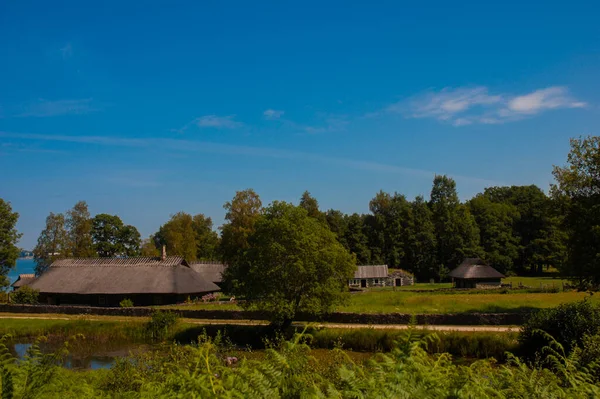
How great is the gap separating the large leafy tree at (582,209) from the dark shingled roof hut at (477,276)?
28229 millimetres

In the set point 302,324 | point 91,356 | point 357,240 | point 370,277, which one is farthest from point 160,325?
point 357,240

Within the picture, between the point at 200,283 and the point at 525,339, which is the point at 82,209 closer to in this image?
the point at 200,283

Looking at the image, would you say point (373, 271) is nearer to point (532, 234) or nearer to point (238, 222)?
point (238, 222)

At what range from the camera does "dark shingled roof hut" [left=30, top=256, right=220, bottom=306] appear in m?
49.0

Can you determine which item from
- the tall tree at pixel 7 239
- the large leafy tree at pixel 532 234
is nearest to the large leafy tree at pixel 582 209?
the large leafy tree at pixel 532 234

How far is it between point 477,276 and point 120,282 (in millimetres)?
43804

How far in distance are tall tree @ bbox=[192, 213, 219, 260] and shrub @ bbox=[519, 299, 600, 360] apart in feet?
240

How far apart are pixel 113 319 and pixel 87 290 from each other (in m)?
13.0

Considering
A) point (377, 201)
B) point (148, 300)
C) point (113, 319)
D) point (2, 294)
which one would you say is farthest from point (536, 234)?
point (2, 294)

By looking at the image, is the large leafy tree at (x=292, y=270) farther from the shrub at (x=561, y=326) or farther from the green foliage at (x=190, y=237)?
the green foliage at (x=190, y=237)

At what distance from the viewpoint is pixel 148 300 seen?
4903 cm

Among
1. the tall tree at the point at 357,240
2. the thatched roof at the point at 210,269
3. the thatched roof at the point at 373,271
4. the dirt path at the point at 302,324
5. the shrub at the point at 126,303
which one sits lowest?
the dirt path at the point at 302,324

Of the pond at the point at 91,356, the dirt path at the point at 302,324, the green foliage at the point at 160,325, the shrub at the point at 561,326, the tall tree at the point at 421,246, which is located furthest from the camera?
the tall tree at the point at 421,246

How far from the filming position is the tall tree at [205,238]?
97775 millimetres
